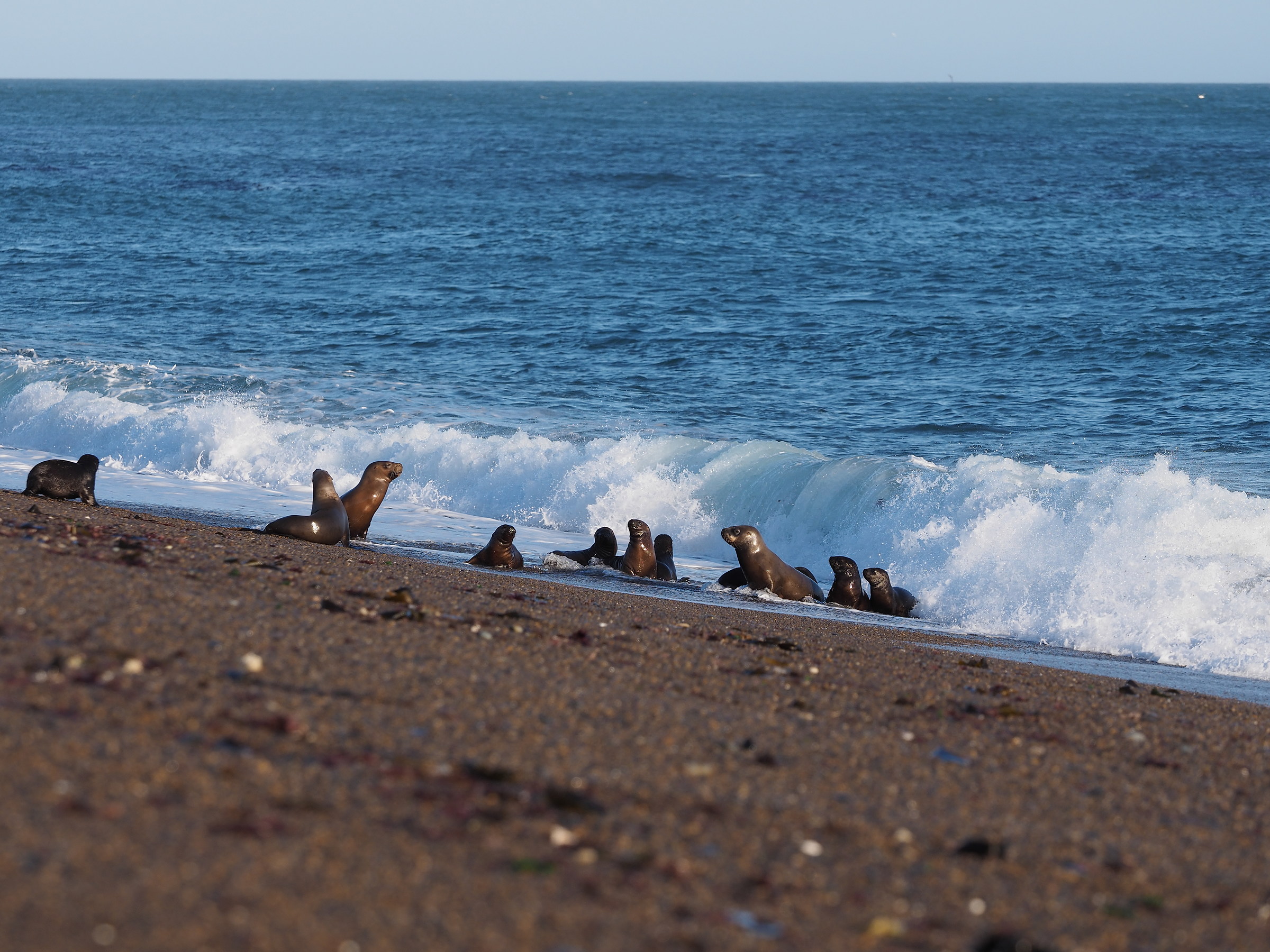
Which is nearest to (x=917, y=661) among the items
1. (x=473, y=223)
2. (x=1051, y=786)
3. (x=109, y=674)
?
(x=1051, y=786)

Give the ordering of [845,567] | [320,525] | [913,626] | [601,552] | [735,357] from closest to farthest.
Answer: [913,626]
[320,525]
[845,567]
[601,552]
[735,357]

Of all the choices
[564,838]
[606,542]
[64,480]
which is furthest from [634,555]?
[564,838]

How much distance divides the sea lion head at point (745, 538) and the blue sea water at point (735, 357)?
5.71 ft

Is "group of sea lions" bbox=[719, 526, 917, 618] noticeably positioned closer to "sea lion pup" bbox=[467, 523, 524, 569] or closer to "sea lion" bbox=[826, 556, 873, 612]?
"sea lion" bbox=[826, 556, 873, 612]

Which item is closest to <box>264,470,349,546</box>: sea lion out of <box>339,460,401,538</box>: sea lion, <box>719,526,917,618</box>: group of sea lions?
<box>339,460,401,538</box>: sea lion

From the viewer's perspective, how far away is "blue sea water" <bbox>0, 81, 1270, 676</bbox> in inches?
532

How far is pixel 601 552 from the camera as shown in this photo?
12742mm

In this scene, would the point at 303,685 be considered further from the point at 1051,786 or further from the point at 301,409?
the point at 301,409

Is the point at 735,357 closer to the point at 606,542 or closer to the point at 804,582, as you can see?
the point at 606,542

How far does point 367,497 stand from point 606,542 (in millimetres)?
2462

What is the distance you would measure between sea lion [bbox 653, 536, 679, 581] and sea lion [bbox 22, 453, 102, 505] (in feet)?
17.3

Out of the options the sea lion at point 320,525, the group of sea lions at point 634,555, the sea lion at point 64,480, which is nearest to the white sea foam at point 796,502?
the group of sea lions at point 634,555

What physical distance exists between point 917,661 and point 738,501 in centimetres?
772

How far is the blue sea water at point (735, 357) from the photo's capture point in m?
13.5
